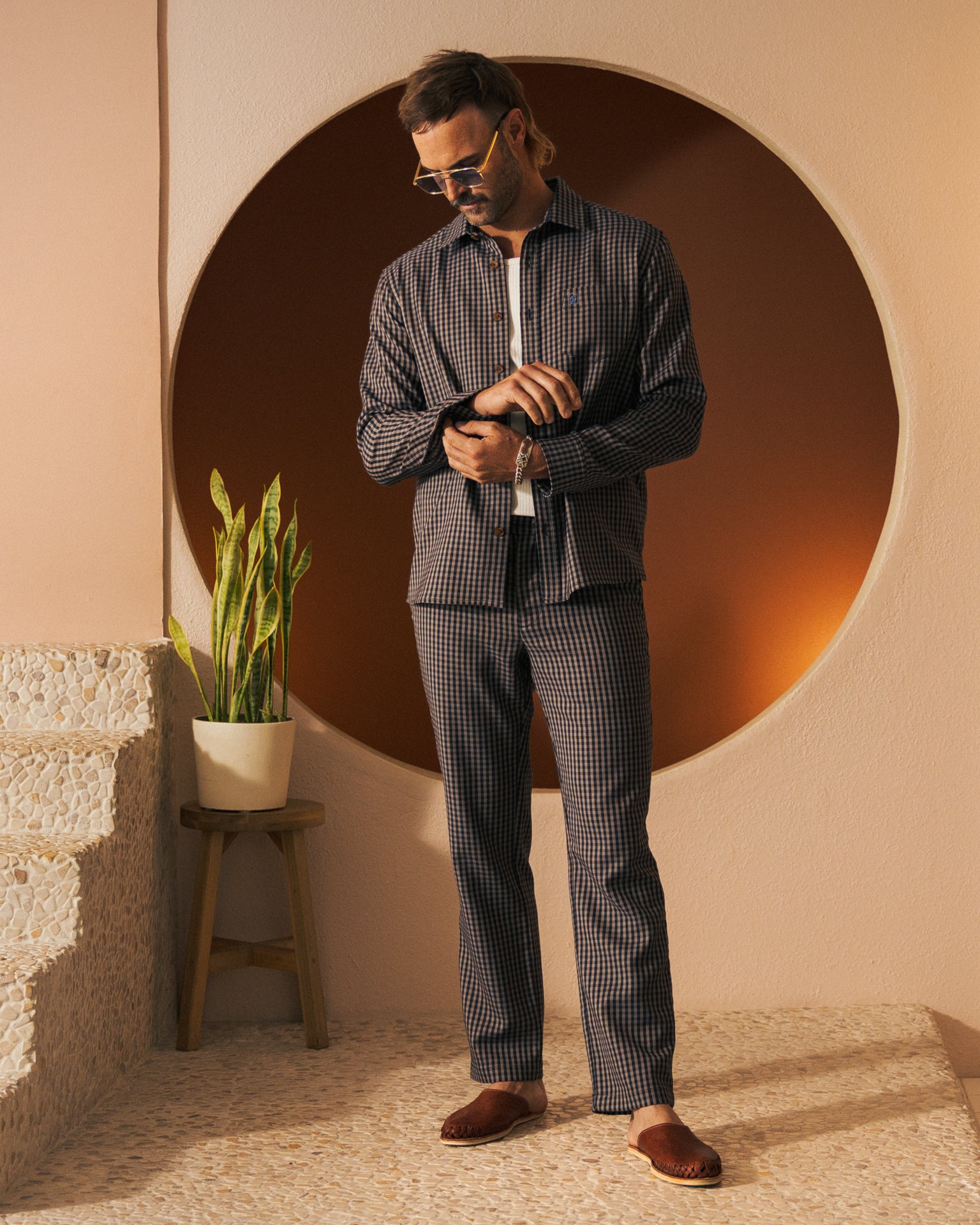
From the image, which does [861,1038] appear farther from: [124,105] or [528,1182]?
[124,105]

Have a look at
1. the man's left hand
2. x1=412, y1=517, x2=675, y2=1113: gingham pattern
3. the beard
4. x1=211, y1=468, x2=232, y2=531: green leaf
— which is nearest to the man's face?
the beard

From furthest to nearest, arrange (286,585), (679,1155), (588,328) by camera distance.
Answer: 1. (286,585)
2. (588,328)
3. (679,1155)

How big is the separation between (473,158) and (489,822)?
3.24 ft

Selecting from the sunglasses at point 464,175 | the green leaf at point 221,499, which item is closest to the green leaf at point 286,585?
the green leaf at point 221,499

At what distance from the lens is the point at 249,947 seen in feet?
7.30

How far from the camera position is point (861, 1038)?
2154 mm

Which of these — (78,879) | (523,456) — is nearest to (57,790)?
(78,879)

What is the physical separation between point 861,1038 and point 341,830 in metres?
1.08

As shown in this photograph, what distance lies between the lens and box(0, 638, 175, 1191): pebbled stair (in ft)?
5.43

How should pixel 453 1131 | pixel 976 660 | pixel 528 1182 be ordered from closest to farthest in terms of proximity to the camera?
pixel 528 1182
pixel 453 1131
pixel 976 660

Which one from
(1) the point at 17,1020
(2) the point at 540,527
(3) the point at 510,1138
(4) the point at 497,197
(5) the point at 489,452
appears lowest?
(3) the point at 510,1138

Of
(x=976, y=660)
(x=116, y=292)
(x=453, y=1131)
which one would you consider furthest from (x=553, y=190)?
(x=453, y=1131)

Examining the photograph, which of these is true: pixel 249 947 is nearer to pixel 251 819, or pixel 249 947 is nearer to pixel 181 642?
pixel 251 819

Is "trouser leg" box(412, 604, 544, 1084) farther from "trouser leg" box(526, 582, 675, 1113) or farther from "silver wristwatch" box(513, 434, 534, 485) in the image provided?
"silver wristwatch" box(513, 434, 534, 485)
